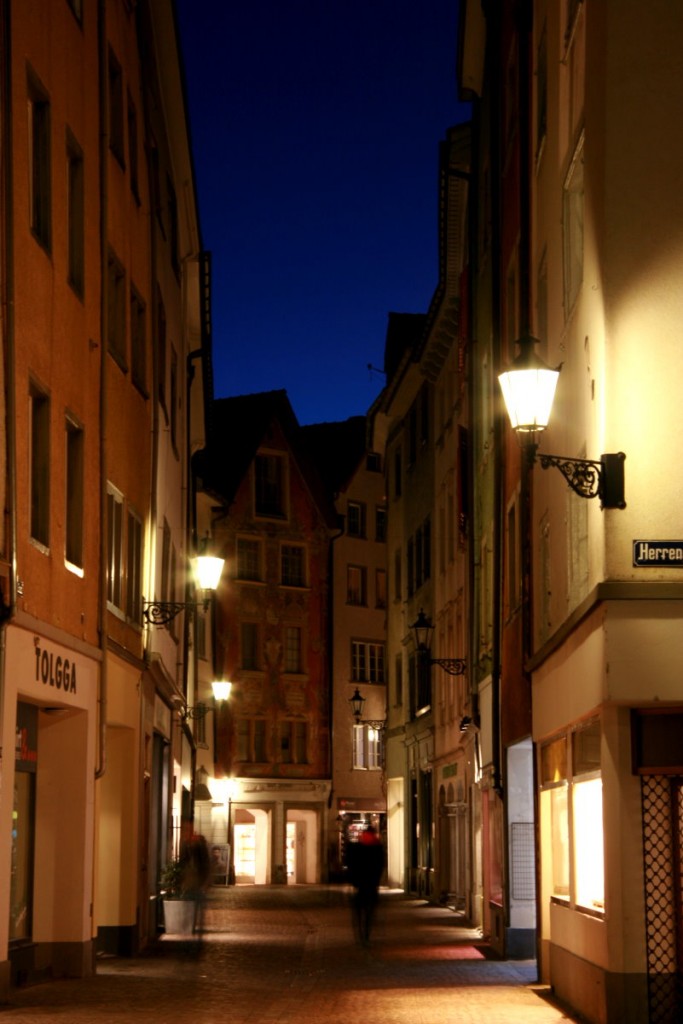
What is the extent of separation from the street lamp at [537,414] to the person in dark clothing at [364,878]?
500 inches

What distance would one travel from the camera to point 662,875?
15023 mm

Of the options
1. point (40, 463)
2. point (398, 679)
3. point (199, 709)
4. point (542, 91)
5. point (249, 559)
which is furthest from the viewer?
point (249, 559)

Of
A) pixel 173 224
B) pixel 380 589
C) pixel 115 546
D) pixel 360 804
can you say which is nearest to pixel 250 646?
pixel 380 589

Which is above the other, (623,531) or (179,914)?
(623,531)

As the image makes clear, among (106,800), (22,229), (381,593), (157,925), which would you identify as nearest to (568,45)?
(22,229)

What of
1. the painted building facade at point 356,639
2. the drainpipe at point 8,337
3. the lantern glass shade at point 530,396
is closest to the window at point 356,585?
the painted building facade at point 356,639

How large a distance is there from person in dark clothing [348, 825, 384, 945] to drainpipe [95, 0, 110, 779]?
6279 millimetres

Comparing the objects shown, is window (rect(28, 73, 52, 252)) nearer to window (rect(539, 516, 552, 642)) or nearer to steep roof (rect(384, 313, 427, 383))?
window (rect(539, 516, 552, 642))

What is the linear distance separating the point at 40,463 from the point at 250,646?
151ft

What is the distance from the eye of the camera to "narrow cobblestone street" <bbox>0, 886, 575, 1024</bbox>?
16.4 m

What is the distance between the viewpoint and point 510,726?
25.4 meters

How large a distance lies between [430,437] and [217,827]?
20610mm

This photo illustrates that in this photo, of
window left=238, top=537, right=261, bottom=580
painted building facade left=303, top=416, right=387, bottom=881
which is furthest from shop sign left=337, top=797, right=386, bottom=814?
window left=238, top=537, right=261, bottom=580

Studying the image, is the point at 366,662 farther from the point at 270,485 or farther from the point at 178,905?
the point at 178,905
